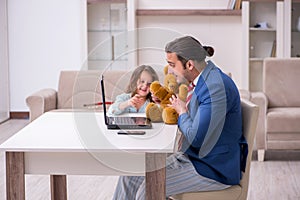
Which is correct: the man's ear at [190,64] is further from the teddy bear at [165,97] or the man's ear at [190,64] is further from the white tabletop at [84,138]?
the white tabletop at [84,138]

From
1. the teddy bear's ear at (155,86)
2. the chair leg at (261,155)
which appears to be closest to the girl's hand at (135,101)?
the teddy bear's ear at (155,86)

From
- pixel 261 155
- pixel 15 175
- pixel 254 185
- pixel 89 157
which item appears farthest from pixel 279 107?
pixel 15 175

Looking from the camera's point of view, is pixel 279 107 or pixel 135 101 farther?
pixel 279 107

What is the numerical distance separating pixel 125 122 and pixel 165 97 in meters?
0.23

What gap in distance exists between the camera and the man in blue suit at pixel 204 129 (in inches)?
105

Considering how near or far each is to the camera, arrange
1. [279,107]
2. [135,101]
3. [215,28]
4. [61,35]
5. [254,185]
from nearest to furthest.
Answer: [135,101] → [254,185] → [279,107] → [215,28] → [61,35]

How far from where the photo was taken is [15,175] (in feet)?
8.52

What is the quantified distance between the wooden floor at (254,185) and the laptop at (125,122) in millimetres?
1207

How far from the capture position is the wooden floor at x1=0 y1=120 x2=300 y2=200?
4.19 m

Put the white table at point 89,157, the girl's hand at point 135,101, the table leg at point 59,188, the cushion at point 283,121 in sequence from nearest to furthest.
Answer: the white table at point 89,157, the girl's hand at point 135,101, the table leg at point 59,188, the cushion at point 283,121

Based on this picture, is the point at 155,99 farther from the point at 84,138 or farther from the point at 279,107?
the point at 279,107

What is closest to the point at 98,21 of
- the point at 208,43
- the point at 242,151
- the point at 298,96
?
the point at 208,43

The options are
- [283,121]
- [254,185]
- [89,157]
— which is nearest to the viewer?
[89,157]

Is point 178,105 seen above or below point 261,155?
above
